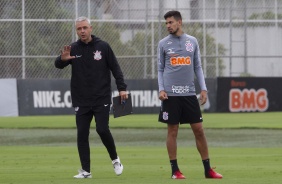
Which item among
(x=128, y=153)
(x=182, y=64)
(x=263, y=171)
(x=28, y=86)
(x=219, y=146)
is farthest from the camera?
(x=28, y=86)

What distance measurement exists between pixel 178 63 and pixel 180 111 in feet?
1.90

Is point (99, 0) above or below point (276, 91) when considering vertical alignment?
above

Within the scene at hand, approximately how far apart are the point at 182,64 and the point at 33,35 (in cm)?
1781

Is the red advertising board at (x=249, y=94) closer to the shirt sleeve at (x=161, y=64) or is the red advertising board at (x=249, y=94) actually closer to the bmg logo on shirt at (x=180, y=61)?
the shirt sleeve at (x=161, y=64)

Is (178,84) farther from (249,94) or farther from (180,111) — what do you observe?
(249,94)

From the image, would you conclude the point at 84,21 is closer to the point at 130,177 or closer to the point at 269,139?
the point at 130,177

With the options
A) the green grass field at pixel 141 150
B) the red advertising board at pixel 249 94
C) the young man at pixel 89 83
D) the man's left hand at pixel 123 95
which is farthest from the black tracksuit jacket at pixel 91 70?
the red advertising board at pixel 249 94

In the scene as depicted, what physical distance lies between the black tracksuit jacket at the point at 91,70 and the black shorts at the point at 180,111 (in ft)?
2.61

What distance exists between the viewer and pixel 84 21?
1193 centimetres

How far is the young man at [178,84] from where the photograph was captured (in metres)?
11.8

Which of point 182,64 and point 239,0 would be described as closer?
point 182,64

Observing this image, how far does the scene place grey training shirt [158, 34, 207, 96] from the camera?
38.8 ft

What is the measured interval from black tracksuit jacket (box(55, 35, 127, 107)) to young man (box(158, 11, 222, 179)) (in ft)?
2.39

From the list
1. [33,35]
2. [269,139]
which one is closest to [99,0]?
[33,35]
